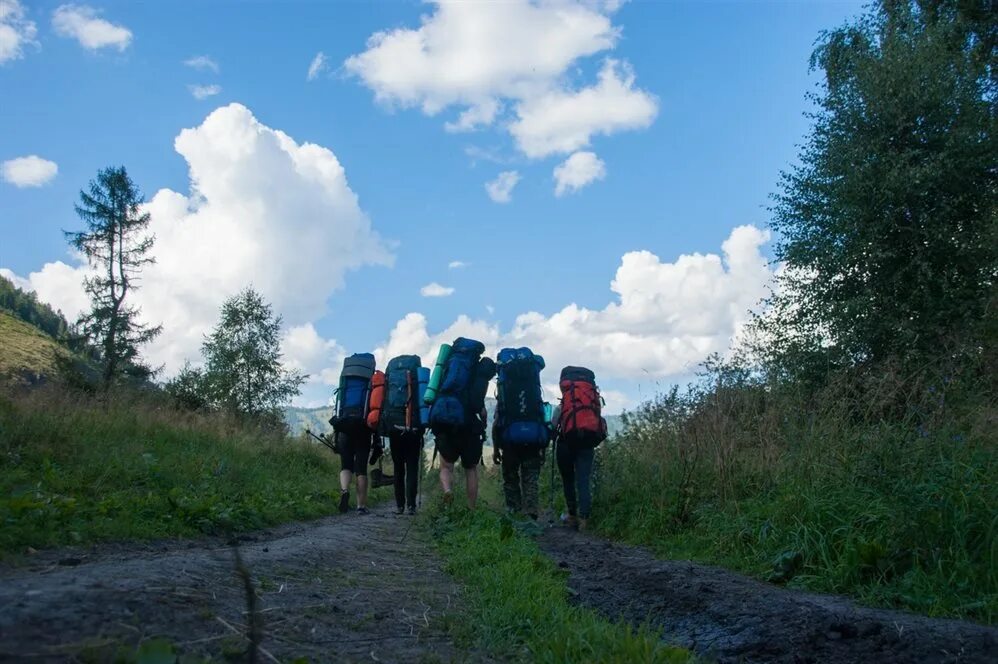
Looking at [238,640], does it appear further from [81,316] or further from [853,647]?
[81,316]

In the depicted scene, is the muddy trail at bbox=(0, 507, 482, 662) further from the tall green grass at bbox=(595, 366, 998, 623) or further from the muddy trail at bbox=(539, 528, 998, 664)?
the tall green grass at bbox=(595, 366, 998, 623)

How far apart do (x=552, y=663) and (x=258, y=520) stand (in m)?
4.86

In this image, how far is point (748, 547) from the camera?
577 centimetres

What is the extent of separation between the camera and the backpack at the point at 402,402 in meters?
8.63

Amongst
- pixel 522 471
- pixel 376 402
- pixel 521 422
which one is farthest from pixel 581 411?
pixel 376 402

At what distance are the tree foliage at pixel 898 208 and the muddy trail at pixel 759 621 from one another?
34.4 feet

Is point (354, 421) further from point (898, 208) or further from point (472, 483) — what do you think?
point (898, 208)

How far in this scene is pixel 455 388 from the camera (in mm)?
8031

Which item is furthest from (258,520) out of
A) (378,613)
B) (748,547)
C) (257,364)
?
(257,364)

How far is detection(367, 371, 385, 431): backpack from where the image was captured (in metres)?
8.66

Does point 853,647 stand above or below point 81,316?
below

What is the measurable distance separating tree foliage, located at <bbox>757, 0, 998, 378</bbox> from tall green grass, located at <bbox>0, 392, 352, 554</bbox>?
11.1 m

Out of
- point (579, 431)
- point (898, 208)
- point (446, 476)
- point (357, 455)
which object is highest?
point (898, 208)

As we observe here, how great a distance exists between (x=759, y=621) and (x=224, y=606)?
271 cm
